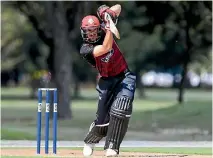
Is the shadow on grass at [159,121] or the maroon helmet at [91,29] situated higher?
the maroon helmet at [91,29]

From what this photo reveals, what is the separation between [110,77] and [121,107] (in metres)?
0.55

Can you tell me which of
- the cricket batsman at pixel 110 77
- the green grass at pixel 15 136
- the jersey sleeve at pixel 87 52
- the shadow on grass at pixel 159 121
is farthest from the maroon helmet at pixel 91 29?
the shadow on grass at pixel 159 121

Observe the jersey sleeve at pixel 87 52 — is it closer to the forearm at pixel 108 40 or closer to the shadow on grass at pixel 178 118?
the forearm at pixel 108 40

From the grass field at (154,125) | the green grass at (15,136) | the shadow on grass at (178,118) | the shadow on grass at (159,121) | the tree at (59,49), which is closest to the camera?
the green grass at (15,136)

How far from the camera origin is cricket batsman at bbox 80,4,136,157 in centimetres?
1293

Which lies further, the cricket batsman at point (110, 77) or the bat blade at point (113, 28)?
the cricket batsman at point (110, 77)

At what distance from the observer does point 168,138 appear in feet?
79.6

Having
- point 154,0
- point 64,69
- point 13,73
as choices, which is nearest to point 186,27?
point 154,0

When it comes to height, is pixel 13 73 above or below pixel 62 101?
below

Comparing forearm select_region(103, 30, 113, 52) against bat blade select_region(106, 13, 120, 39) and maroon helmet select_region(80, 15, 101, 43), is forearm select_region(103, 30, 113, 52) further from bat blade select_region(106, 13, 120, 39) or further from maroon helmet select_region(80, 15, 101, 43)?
maroon helmet select_region(80, 15, 101, 43)

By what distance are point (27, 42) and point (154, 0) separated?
3297 centimetres

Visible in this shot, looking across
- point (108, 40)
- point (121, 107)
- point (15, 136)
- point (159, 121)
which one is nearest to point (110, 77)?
point (121, 107)

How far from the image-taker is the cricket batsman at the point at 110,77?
42.4ft

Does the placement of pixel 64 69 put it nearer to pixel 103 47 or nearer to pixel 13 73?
pixel 103 47
